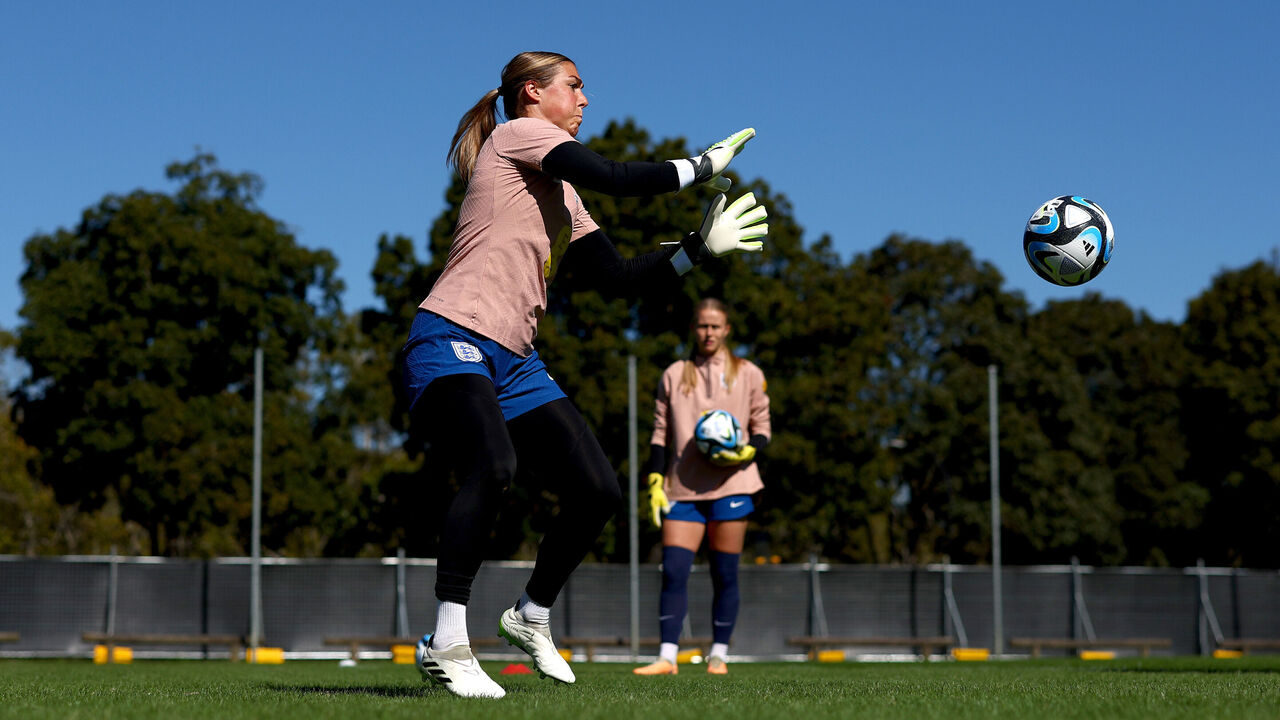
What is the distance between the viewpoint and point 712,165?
5039 millimetres

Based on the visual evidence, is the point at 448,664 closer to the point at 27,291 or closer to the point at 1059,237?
the point at 1059,237

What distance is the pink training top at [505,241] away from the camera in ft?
16.0

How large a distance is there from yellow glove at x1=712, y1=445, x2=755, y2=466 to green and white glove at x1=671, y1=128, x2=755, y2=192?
3.57 meters

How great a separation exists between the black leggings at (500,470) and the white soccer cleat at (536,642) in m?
0.10

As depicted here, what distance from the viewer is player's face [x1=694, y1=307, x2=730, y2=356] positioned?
9086 millimetres

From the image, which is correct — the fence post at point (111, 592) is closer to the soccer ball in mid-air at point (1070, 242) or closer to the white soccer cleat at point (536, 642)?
the soccer ball in mid-air at point (1070, 242)

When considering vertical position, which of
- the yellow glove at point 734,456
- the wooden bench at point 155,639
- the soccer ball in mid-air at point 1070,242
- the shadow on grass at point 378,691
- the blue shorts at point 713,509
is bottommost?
the wooden bench at point 155,639

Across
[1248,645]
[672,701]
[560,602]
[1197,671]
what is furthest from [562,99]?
[1248,645]

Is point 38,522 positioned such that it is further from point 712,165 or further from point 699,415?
point 712,165

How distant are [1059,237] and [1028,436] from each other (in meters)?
38.0

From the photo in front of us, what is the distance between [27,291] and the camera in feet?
127

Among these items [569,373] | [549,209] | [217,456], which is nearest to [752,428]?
[549,209]

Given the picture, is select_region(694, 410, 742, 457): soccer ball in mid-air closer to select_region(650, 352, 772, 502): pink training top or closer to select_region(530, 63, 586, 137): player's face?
select_region(650, 352, 772, 502): pink training top

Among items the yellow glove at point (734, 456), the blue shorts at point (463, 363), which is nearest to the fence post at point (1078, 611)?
the yellow glove at point (734, 456)
